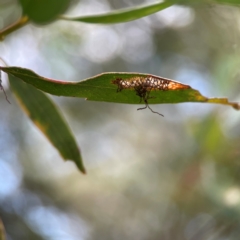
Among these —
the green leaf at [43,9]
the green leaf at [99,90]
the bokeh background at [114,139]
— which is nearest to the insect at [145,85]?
the green leaf at [99,90]

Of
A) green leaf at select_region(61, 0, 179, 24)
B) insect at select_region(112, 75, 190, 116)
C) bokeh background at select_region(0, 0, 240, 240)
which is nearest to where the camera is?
insect at select_region(112, 75, 190, 116)

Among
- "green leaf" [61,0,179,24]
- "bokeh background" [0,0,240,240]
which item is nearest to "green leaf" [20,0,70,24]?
"green leaf" [61,0,179,24]

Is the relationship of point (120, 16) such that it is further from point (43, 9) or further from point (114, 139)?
point (114, 139)

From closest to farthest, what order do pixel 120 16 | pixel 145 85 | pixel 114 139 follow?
pixel 145 85
pixel 120 16
pixel 114 139

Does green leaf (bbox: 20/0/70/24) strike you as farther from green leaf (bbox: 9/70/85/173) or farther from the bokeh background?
the bokeh background

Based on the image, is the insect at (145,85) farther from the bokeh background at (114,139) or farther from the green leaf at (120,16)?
the bokeh background at (114,139)

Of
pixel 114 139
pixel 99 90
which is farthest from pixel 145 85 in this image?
pixel 114 139
